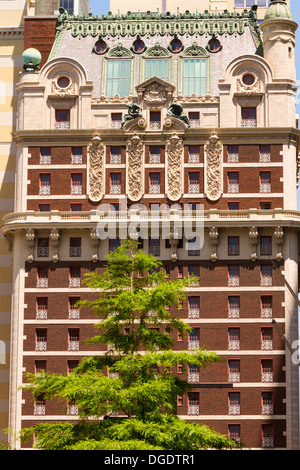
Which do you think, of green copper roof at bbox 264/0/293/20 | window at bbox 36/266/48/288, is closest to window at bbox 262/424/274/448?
window at bbox 36/266/48/288

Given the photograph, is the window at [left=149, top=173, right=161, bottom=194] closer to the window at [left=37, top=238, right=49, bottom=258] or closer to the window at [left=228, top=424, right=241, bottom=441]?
the window at [left=37, top=238, right=49, bottom=258]

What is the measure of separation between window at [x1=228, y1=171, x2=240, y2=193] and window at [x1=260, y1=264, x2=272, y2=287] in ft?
27.6

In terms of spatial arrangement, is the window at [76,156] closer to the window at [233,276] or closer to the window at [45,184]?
the window at [45,184]

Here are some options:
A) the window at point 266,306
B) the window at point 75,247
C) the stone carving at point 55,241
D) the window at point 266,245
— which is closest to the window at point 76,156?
the stone carving at point 55,241

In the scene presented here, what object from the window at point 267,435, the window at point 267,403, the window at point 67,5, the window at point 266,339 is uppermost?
the window at point 67,5

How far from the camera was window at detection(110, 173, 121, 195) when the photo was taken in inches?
4811

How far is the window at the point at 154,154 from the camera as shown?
12250cm

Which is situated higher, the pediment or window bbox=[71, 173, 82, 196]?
the pediment

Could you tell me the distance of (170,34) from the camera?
429ft

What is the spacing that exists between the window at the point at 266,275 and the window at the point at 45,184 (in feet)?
73.9

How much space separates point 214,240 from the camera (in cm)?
11831

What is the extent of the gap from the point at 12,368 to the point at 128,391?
1595 inches

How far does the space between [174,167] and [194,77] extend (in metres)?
11.3

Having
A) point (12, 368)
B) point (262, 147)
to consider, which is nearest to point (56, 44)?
point (262, 147)
